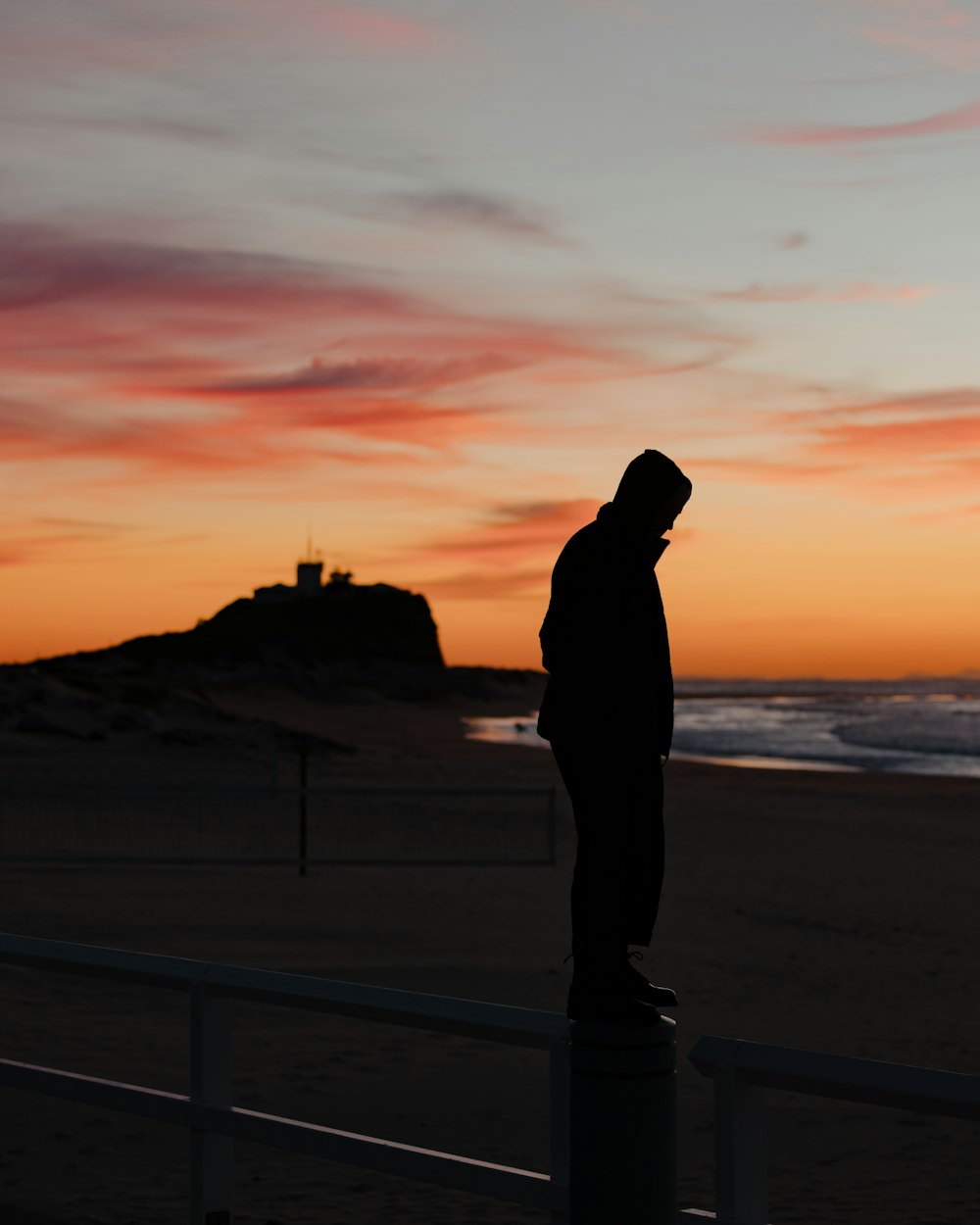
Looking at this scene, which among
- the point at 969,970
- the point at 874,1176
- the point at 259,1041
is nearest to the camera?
the point at 874,1176

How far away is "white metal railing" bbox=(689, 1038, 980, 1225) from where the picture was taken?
4168 mm

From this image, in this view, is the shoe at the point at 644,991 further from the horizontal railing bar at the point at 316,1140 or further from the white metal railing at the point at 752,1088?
the horizontal railing bar at the point at 316,1140

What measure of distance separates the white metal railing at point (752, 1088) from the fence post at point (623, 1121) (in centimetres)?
17

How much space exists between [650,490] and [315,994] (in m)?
2.27

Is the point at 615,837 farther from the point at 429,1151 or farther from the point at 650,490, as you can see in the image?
the point at 429,1151

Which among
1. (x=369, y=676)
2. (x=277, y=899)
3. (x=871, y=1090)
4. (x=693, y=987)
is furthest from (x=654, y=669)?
(x=369, y=676)

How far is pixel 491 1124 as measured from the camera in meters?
9.30

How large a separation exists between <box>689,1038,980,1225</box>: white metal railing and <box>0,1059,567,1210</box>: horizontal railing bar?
65 centimetres

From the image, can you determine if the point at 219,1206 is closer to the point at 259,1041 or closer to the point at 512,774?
the point at 259,1041

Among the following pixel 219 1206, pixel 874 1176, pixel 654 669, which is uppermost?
pixel 654 669

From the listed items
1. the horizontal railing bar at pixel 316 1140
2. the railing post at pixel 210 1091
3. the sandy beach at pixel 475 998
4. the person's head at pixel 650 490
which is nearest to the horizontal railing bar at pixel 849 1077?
the horizontal railing bar at pixel 316 1140

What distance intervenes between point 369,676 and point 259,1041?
17357cm

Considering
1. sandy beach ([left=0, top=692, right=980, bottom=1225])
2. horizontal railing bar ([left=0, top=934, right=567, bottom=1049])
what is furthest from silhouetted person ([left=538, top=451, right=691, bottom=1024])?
sandy beach ([left=0, top=692, right=980, bottom=1225])

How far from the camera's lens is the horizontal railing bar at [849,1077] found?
12.9 feet
